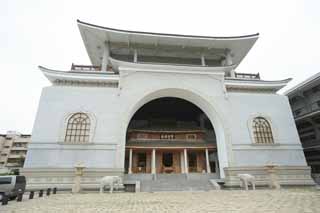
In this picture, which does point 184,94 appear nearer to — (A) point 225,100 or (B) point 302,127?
(A) point 225,100

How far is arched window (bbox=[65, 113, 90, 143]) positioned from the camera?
1285 cm

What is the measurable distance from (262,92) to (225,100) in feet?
13.6

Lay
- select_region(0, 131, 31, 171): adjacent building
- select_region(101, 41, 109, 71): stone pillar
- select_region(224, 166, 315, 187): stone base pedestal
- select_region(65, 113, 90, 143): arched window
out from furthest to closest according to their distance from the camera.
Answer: select_region(0, 131, 31, 171): adjacent building < select_region(101, 41, 109, 71): stone pillar < select_region(224, 166, 315, 187): stone base pedestal < select_region(65, 113, 90, 143): arched window

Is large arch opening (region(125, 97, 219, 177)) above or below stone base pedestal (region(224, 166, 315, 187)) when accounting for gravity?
above

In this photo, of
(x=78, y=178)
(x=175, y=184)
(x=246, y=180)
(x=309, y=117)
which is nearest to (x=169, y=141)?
(x=175, y=184)

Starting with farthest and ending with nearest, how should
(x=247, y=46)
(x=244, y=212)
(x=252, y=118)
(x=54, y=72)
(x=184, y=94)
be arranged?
(x=247, y=46) < (x=184, y=94) < (x=252, y=118) < (x=54, y=72) < (x=244, y=212)

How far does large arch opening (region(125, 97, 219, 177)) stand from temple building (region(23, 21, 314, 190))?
118 millimetres

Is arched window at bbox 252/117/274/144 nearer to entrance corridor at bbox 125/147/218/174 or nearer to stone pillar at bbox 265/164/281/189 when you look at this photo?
stone pillar at bbox 265/164/281/189

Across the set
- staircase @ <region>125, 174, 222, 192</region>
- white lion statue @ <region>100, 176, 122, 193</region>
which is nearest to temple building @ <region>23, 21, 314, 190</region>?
staircase @ <region>125, 174, 222, 192</region>

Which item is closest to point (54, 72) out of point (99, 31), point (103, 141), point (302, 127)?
point (99, 31)

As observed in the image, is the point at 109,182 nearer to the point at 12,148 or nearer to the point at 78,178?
the point at 78,178

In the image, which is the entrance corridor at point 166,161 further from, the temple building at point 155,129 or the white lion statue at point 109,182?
the white lion statue at point 109,182

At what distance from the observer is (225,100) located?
15320mm

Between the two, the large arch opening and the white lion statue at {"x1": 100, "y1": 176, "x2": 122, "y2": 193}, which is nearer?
the white lion statue at {"x1": 100, "y1": 176, "x2": 122, "y2": 193}
